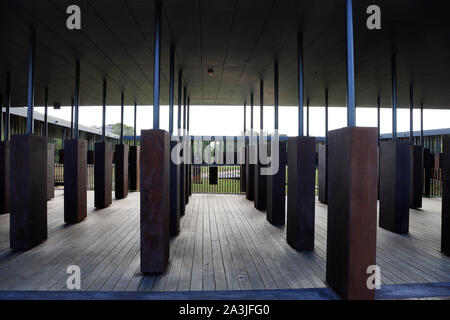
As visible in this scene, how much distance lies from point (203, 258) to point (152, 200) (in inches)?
57.4

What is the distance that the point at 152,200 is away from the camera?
3465mm

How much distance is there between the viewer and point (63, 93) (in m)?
8.94

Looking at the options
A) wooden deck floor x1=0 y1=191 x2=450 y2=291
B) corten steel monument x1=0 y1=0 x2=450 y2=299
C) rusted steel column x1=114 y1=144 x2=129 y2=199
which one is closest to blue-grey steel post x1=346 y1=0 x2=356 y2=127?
corten steel monument x1=0 y1=0 x2=450 y2=299

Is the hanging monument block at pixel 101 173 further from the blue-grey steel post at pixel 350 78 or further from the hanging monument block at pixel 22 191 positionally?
the blue-grey steel post at pixel 350 78

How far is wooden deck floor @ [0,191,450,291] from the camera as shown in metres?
3.30

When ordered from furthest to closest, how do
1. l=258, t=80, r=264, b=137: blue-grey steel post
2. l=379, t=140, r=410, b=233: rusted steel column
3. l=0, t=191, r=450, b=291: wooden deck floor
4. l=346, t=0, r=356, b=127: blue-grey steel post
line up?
l=258, t=80, r=264, b=137: blue-grey steel post < l=379, t=140, r=410, b=233: rusted steel column < l=0, t=191, r=450, b=291: wooden deck floor < l=346, t=0, r=356, b=127: blue-grey steel post

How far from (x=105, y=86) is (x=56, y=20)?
3.76 metres

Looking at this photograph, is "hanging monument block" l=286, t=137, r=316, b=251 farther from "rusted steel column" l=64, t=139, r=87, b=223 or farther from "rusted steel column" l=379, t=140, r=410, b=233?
"rusted steel column" l=64, t=139, r=87, b=223

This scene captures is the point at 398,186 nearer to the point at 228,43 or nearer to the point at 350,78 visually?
the point at 350,78

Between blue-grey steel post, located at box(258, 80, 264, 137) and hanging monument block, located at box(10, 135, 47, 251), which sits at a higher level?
blue-grey steel post, located at box(258, 80, 264, 137)

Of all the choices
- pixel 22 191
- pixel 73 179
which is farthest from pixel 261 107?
pixel 22 191

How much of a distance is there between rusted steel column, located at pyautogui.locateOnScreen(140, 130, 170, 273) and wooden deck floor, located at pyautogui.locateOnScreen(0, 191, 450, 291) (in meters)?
0.26
